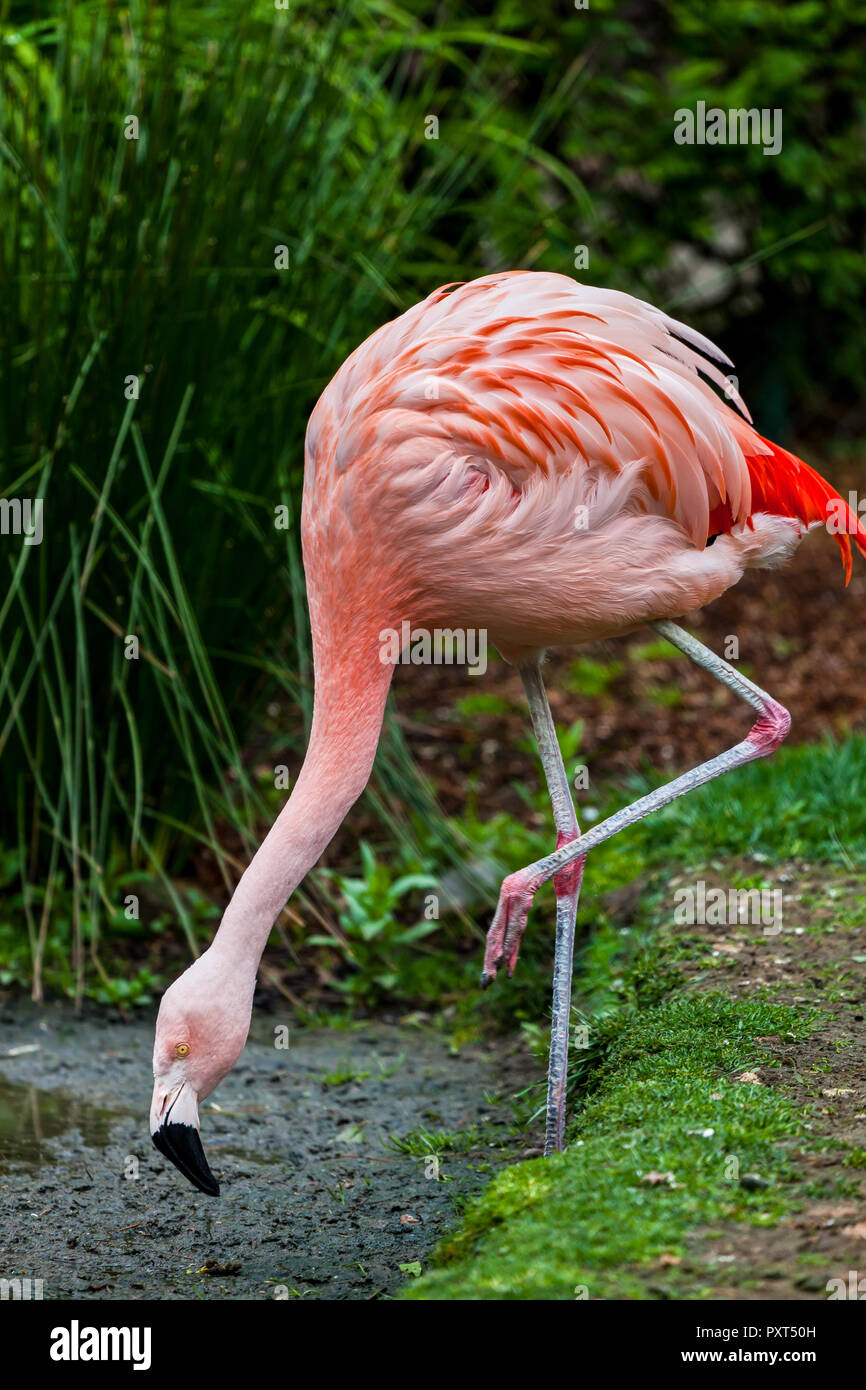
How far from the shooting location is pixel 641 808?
3.58 metres

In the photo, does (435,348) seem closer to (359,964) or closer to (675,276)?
(359,964)

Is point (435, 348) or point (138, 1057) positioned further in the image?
point (138, 1057)

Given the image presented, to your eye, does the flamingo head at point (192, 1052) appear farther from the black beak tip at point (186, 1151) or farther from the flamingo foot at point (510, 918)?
the flamingo foot at point (510, 918)

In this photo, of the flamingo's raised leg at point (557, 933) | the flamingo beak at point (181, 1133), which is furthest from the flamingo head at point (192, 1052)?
the flamingo's raised leg at point (557, 933)

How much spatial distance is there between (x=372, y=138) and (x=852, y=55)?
14.8 ft

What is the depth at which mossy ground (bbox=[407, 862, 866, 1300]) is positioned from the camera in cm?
260

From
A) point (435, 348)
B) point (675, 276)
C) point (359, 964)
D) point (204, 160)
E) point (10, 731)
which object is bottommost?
point (359, 964)

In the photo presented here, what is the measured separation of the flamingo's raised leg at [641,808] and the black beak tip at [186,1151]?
2.78 ft

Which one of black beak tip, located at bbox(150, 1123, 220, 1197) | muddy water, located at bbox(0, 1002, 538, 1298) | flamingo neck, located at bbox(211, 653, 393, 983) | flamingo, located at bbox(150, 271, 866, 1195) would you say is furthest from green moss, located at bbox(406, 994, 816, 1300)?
flamingo neck, located at bbox(211, 653, 393, 983)

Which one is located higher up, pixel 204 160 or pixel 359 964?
pixel 204 160

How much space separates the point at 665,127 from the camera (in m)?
8.73

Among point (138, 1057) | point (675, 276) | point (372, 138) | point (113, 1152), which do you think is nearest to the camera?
point (113, 1152)

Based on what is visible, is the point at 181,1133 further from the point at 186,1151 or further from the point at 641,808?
the point at 641,808

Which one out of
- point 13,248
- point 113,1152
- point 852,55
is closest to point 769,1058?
point 113,1152
